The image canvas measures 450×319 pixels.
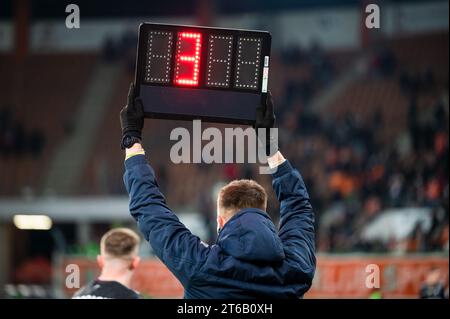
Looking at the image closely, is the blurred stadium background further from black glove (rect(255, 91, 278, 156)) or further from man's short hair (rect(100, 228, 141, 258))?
black glove (rect(255, 91, 278, 156))

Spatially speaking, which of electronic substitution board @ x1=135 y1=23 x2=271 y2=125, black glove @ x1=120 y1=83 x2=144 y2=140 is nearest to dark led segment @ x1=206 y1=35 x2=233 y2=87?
electronic substitution board @ x1=135 y1=23 x2=271 y2=125

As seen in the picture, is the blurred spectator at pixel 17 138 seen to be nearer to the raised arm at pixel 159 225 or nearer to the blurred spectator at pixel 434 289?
the blurred spectator at pixel 434 289

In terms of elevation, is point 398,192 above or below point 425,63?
below

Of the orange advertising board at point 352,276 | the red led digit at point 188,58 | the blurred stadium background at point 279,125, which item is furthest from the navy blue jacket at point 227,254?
the blurred stadium background at point 279,125

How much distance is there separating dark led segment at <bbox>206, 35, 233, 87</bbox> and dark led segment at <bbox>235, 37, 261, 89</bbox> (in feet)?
0.18

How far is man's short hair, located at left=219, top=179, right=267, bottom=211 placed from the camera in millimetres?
4172

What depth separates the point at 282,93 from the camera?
2841 centimetres

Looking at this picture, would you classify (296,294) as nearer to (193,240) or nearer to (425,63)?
(193,240)

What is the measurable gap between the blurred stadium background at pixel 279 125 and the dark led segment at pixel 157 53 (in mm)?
8074

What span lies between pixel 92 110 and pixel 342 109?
8731mm

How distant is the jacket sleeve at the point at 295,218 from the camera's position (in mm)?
4281

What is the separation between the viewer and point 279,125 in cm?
2564

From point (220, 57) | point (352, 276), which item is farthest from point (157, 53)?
point (352, 276)

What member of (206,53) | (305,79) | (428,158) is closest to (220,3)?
(305,79)
